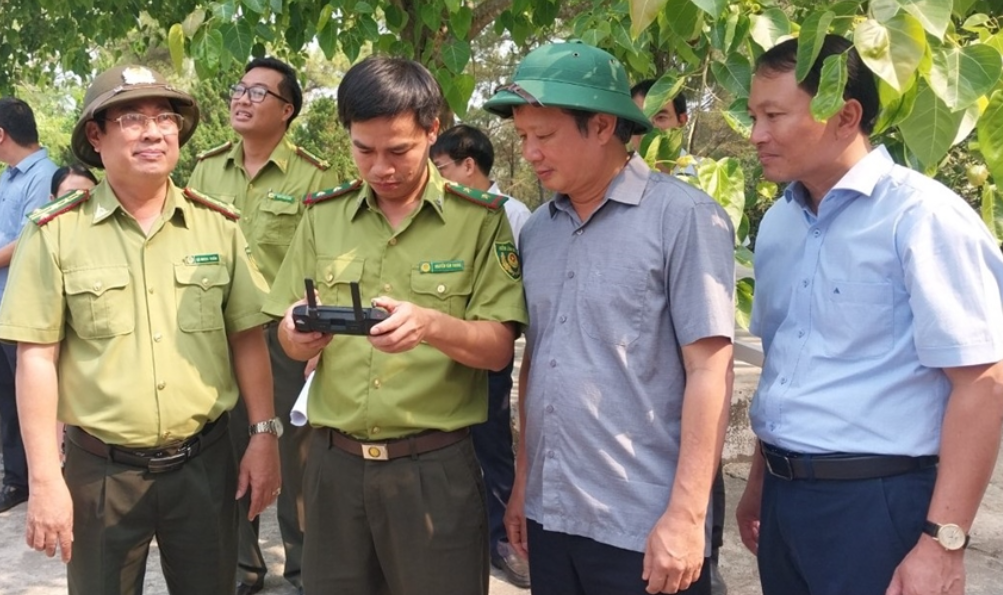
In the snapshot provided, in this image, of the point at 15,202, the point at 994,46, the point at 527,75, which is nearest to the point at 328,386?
the point at 527,75

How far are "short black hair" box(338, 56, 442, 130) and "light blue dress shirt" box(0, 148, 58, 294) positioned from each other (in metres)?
3.25

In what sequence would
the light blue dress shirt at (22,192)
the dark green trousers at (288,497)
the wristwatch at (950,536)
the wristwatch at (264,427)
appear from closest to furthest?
the wristwatch at (950,536) < the wristwatch at (264,427) < the dark green trousers at (288,497) < the light blue dress shirt at (22,192)

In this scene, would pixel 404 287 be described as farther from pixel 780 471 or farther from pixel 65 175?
pixel 65 175

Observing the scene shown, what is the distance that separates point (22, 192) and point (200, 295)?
118 inches

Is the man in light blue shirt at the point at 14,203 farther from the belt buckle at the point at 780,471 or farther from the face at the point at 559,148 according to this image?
the belt buckle at the point at 780,471

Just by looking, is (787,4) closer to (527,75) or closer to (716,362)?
(527,75)

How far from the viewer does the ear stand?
1.85m

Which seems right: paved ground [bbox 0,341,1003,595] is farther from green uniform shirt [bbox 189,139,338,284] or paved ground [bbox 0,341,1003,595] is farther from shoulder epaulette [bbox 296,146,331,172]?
shoulder epaulette [bbox 296,146,331,172]

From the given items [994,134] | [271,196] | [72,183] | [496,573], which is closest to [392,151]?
[994,134]

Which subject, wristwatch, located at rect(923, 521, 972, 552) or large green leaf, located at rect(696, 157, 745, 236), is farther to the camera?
large green leaf, located at rect(696, 157, 745, 236)

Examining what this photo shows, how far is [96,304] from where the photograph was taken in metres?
2.30

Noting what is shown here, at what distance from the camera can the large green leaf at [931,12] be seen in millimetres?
1425

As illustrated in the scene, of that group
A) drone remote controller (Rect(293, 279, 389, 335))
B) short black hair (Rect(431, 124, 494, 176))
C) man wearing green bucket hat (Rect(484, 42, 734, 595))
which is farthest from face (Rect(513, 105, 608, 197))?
short black hair (Rect(431, 124, 494, 176))

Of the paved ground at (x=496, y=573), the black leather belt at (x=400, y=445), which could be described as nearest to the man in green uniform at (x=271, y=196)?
the paved ground at (x=496, y=573)
